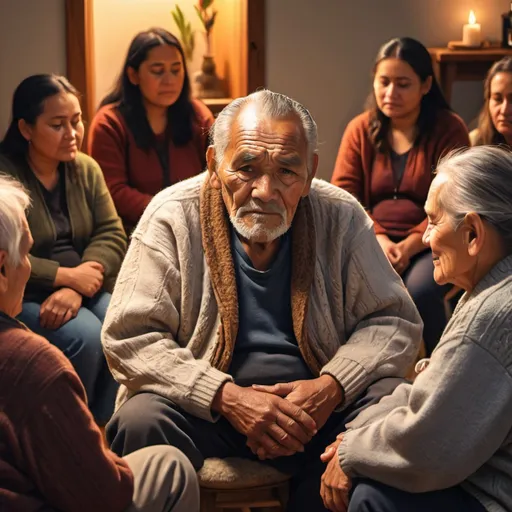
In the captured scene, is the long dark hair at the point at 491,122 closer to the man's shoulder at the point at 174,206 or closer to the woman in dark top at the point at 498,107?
the woman in dark top at the point at 498,107

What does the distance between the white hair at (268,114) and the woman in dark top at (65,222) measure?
1.08m

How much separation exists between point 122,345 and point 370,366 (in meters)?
0.62

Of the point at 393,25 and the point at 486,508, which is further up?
the point at 393,25

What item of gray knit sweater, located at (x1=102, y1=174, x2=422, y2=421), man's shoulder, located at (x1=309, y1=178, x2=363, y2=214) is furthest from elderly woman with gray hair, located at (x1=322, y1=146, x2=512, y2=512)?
man's shoulder, located at (x1=309, y1=178, x2=363, y2=214)

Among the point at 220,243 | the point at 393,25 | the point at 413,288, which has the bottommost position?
the point at 413,288

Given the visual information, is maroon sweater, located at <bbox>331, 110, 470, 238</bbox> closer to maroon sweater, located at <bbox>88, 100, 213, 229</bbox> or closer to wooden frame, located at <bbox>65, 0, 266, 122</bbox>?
maroon sweater, located at <bbox>88, 100, 213, 229</bbox>

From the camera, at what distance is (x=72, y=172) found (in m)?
3.84

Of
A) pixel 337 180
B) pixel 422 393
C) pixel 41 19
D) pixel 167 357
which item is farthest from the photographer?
pixel 41 19

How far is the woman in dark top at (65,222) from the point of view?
11.8 feet

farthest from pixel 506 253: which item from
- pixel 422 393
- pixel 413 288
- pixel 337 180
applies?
pixel 337 180

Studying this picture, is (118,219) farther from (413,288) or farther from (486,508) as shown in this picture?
(486,508)

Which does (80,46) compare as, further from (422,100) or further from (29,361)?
(29,361)

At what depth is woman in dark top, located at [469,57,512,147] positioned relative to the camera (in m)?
4.30

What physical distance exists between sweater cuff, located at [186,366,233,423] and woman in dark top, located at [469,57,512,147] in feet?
7.17
